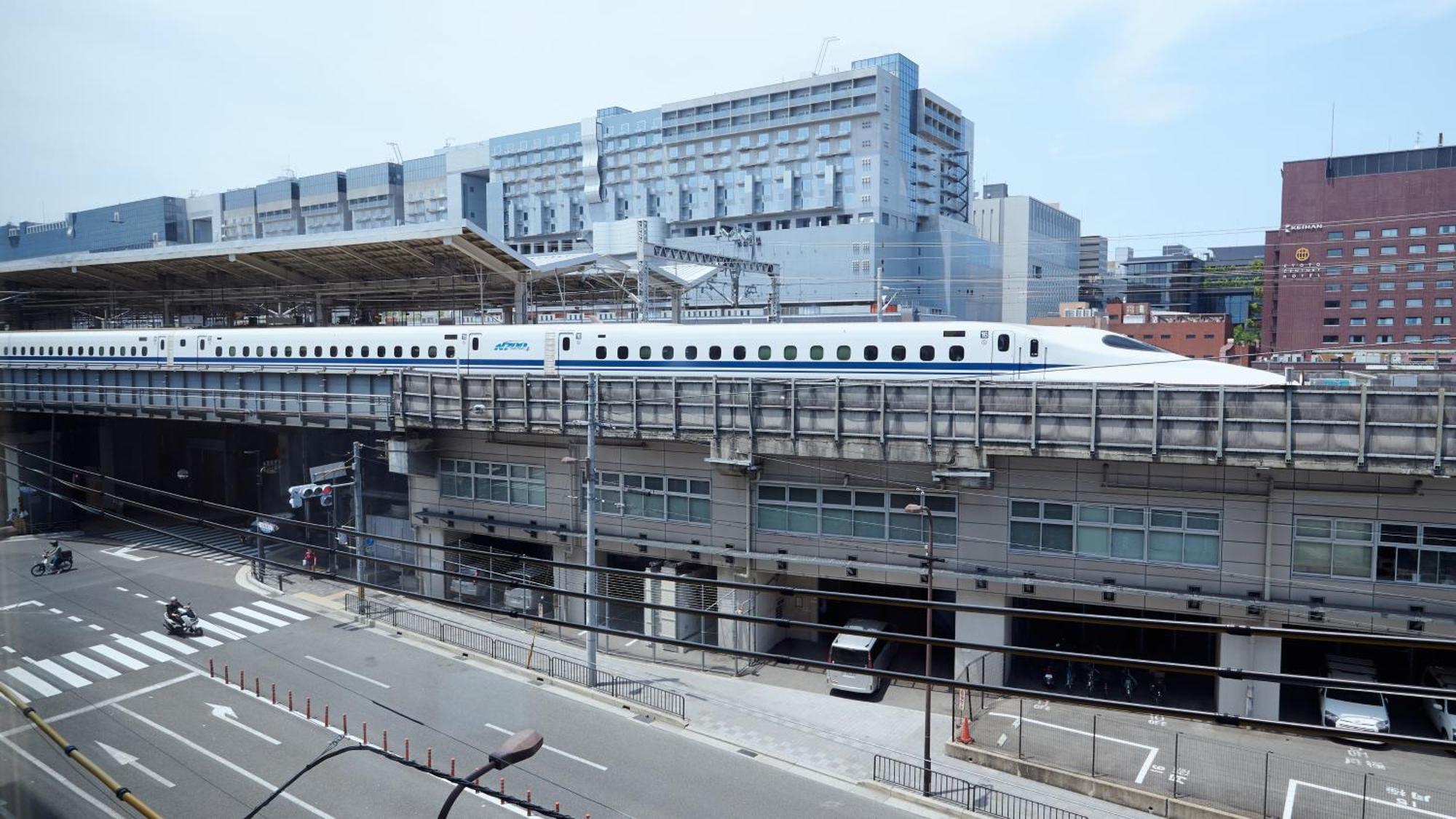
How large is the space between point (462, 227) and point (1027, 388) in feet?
60.4

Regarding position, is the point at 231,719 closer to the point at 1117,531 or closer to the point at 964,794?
the point at 964,794

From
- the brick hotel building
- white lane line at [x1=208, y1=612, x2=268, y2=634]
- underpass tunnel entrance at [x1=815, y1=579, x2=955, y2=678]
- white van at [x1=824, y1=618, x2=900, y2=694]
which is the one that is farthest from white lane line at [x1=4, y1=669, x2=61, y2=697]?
the brick hotel building

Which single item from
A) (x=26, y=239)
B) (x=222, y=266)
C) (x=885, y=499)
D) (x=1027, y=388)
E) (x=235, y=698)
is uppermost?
(x=222, y=266)

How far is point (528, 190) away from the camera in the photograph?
81500mm

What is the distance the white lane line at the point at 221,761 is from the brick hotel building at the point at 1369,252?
58011mm

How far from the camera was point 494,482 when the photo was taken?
24.3 m

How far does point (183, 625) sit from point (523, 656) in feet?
21.4

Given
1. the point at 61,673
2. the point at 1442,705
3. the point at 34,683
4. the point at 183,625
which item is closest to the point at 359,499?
the point at 183,625

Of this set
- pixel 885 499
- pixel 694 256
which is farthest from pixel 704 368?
pixel 694 256

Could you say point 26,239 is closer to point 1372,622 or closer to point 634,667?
point 634,667

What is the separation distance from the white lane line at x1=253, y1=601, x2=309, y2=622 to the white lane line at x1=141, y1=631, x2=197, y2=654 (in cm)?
351

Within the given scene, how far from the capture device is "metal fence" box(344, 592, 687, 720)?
17.8m

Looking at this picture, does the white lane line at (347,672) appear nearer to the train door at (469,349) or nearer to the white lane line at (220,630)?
the white lane line at (220,630)

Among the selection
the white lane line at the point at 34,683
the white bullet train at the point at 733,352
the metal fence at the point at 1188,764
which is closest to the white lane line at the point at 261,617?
the white bullet train at the point at 733,352
